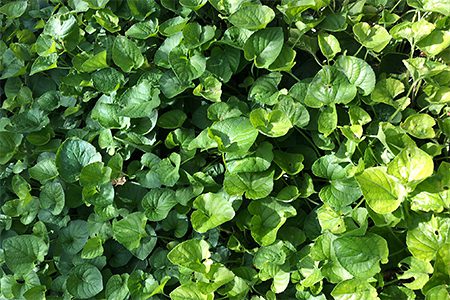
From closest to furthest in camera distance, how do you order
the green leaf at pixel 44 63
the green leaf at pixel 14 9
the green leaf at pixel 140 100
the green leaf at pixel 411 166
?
1. the green leaf at pixel 411 166
2. the green leaf at pixel 140 100
3. the green leaf at pixel 44 63
4. the green leaf at pixel 14 9

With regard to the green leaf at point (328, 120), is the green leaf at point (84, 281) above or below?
below

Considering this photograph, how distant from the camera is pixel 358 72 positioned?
0.96m

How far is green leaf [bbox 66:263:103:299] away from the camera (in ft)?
3.77

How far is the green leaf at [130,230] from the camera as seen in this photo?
1092 mm

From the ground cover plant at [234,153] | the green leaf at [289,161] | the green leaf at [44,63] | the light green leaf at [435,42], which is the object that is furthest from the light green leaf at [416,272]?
the green leaf at [44,63]

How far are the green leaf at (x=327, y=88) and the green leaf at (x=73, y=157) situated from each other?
0.48 metres

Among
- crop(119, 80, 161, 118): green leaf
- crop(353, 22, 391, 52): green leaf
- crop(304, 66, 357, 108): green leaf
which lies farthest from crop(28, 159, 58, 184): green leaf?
crop(353, 22, 391, 52): green leaf

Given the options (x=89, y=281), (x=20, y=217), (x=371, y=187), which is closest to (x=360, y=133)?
(x=371, y=187)

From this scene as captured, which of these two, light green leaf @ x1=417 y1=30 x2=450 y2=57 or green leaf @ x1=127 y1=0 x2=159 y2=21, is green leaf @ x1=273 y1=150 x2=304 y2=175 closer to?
light green leaf @ x1=417 y1=30 x2=450 y2=57

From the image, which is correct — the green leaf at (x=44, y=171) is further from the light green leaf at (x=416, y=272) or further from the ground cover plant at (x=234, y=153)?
the light green leaf at (x=416, y=272)

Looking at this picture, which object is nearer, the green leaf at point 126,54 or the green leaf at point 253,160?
the green leaf at point 253,160

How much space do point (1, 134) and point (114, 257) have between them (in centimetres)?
40

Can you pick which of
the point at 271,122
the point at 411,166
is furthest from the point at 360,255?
the point at 271,122

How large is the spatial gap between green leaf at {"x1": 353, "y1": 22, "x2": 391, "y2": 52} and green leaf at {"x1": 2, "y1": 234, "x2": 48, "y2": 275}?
2.63ft
